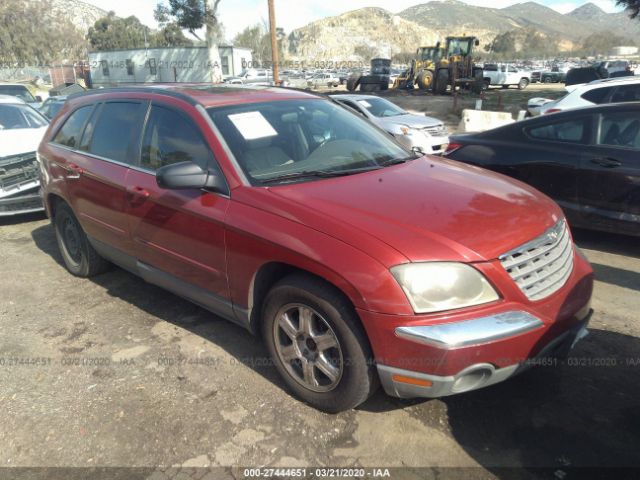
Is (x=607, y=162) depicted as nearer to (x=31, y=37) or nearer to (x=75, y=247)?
(x=75, y=247)

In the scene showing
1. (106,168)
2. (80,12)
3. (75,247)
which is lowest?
(75,247)

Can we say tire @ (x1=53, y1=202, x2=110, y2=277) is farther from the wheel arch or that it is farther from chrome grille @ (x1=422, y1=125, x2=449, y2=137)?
chrome grille @ (x1=422, y1=125, x2=449, y2=137)

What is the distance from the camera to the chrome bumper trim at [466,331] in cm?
223

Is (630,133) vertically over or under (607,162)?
over

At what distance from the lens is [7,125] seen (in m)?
7.50

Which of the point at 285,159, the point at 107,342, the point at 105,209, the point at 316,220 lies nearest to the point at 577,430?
the point at 316,220

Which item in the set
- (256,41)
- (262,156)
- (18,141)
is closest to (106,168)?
(262,156)

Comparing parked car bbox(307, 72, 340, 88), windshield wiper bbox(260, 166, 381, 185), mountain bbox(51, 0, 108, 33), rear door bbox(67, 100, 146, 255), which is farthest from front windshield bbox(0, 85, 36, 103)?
mountain bbox(51, 0, 108, 33)

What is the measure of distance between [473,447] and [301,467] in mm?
857

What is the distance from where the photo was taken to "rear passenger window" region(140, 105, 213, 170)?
3.19 m

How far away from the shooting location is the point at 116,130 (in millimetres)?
3957

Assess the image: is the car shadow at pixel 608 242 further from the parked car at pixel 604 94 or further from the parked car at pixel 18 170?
the parked car at pixel 18 170

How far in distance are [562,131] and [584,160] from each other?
1.43ft

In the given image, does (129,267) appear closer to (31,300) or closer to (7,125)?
(31,300)
